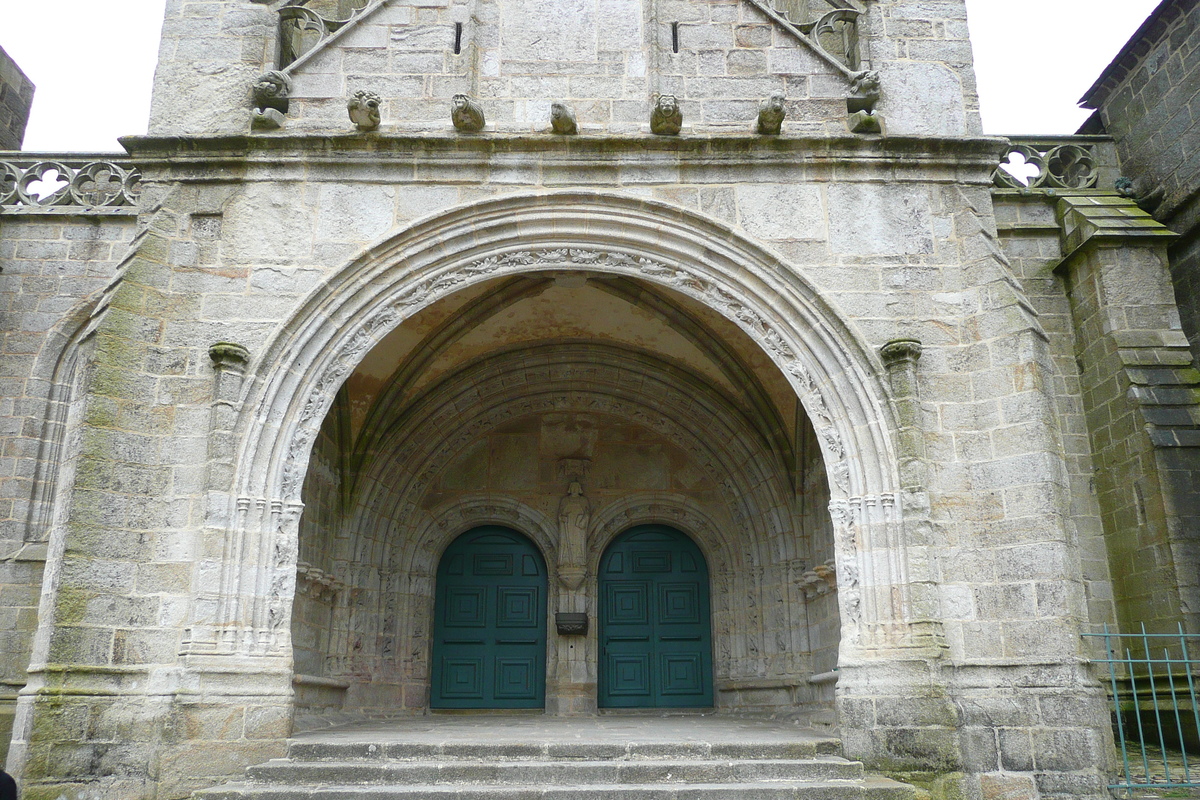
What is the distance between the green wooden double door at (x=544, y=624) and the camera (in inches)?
390

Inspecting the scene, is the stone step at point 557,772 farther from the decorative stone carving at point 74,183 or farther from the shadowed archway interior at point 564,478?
the decorative stone carving at point 74,183

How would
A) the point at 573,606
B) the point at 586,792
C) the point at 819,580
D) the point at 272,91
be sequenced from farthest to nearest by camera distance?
the point at 573,606 → the point at 819,580 → the point at 272,91 → the point at 586,792

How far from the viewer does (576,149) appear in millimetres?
7215

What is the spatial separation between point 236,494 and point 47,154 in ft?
17.7

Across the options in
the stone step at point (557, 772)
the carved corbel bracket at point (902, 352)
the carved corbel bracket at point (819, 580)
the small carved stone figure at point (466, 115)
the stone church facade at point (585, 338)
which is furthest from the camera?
the carved corbel bracket at point (819, 580)

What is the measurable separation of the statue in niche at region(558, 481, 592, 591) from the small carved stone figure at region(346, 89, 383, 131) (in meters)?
4.44

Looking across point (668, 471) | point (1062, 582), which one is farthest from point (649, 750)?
point (668, 471)

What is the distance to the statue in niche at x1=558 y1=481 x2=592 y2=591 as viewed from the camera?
32.3 feet

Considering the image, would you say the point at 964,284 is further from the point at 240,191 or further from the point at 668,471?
the point at 240,191

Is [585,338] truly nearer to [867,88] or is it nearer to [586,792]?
[867,88]

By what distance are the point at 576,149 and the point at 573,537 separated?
14.0 feet

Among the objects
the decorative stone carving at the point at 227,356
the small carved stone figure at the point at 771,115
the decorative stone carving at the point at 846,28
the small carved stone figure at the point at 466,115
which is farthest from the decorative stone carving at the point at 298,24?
the decorative stone carving at the point at 846,28

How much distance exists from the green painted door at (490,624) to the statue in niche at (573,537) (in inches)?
18.1

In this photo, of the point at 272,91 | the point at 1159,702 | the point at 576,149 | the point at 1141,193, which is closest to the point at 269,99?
the point at 272,91
